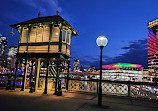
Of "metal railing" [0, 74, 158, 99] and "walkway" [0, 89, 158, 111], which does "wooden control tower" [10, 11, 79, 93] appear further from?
Answer: "walkway" [0, 89, 158, 111]

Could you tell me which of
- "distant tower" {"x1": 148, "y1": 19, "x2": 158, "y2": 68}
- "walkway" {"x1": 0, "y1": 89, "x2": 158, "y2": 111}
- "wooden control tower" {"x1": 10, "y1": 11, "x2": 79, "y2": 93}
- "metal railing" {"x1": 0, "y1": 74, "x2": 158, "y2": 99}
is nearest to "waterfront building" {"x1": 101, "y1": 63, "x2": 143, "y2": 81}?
"distant tower" {"x1": 148, "y1": 19, "x2": 158, "y2": 68}

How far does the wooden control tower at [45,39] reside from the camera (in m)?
12.3

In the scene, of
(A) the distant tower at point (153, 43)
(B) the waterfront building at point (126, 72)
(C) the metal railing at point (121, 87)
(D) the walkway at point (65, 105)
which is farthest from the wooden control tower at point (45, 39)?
(A) the distant tower at point (153, 43)

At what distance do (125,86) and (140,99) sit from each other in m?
1.82

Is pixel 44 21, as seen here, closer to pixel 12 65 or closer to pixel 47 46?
pixel 47 46

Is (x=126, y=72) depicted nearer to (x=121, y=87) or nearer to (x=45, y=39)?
(x=121, y=87)

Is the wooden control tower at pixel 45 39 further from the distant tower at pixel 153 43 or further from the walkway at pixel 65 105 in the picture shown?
the distant tower at pixel 153 43

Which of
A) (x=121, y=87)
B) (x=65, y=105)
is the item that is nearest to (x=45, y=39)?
(x=65, y=105)

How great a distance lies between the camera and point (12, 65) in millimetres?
193000

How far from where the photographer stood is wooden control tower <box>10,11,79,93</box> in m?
12.3

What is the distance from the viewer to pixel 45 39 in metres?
13.0

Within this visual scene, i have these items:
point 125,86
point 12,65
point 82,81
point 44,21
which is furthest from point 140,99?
point 12,65

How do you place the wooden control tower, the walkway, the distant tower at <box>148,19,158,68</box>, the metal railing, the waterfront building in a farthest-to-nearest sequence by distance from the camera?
the distant tower at <box>148,19,158,68</box>
the waterfront building
the wooden control tower
the metal railing
the walkway

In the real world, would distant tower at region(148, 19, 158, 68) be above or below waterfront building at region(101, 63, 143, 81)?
above
